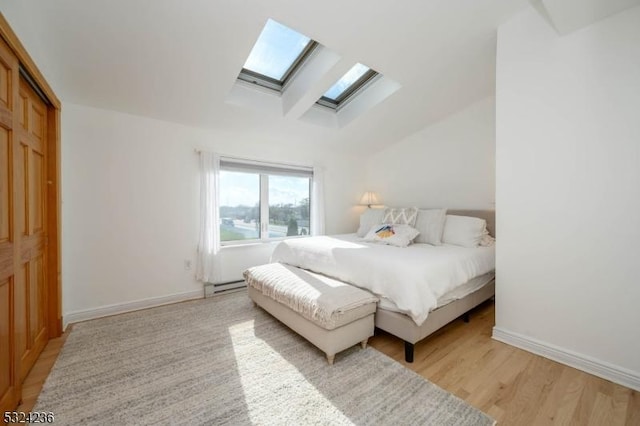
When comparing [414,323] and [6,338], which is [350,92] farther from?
[6,338]

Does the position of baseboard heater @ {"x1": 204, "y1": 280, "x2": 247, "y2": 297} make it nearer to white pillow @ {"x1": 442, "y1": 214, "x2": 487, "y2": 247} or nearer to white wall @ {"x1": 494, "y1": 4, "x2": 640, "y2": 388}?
white pillow @ {"x1": 442, "y1": 214, "x2": 487, "y2": 247}

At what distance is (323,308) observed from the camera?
179 cm

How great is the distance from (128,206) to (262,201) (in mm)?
1555

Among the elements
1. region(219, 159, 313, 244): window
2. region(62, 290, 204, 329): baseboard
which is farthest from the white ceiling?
region(62, 290, 204, 329): baseboard

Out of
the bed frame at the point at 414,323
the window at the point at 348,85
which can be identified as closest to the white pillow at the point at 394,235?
the bed frame at the point at 414,323

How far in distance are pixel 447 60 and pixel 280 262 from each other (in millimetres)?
2692

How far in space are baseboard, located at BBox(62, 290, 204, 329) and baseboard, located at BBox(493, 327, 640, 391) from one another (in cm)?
316

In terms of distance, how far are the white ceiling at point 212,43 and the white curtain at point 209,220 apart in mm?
549

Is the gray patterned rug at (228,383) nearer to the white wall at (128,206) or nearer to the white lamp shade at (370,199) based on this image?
the white wall at (128,206)

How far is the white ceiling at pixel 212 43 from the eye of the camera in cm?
174

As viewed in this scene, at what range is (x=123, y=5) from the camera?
1.65 metres

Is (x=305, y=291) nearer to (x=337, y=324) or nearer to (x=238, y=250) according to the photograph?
(x=337, y=324)

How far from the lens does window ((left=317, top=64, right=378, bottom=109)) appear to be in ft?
9.75

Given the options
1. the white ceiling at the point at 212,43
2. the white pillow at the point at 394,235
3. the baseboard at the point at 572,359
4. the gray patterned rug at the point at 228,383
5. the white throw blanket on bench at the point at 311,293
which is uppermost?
the white ceiling at the point at 212,43
